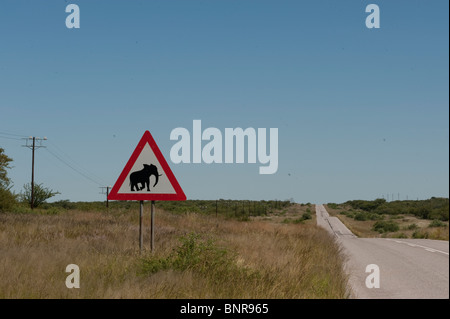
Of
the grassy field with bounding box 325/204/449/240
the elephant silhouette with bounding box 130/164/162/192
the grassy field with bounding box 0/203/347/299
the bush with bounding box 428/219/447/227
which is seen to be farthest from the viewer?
the bush with bounding box 428/219/447/227

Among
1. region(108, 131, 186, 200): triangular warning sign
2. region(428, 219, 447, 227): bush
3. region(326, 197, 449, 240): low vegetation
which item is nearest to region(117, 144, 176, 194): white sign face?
region(108, 131, 186, 200): triangular warning sign

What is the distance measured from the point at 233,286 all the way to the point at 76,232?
831 centimetres

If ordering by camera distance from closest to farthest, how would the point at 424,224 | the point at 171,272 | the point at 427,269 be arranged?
the point at 171,272
the point at 427,269
the point at 424,224

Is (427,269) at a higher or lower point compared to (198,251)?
lower

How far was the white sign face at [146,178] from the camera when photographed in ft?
31.2

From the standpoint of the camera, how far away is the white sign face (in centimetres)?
952

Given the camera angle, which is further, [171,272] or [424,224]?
[424,224]

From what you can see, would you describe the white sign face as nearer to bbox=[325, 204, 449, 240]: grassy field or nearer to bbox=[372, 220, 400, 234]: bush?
bbox=[325, 204, 449, 240]: grassy field

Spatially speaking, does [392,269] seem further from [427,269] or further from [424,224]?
[424,224]

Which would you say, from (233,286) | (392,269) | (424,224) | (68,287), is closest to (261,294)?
(233,286)

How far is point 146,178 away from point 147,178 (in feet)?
0.06

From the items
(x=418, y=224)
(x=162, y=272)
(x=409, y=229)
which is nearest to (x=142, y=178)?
(x=162, y=272)
